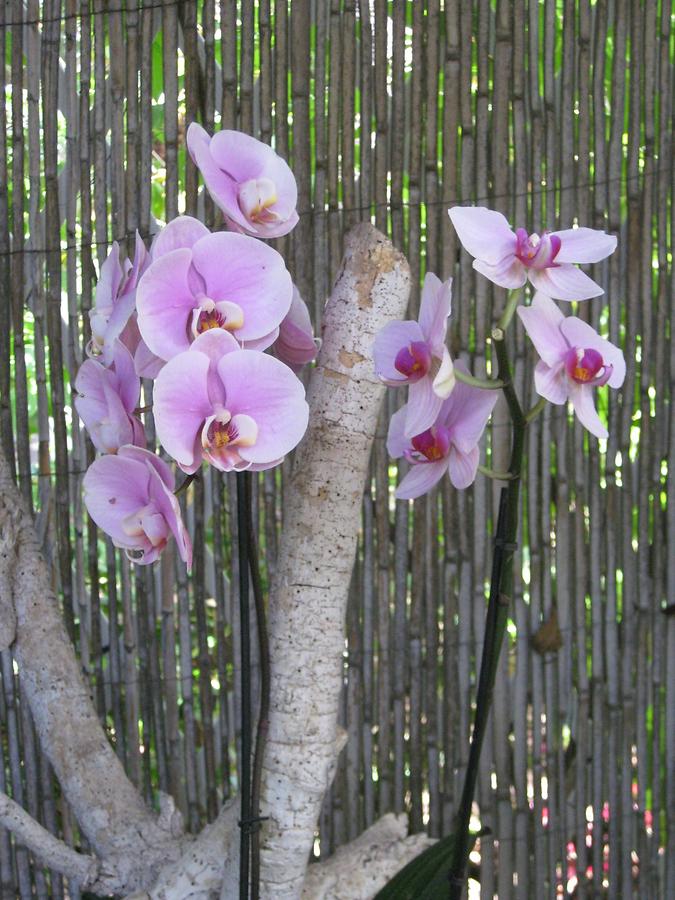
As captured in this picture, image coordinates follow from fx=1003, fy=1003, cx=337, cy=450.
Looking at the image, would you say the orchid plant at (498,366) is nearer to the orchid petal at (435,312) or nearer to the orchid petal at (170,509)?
the orchid petal at (435,312)

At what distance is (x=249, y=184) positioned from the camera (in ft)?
1.82

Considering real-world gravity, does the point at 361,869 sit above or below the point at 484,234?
below

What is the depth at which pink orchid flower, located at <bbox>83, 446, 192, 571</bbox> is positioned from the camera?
1.74 feet

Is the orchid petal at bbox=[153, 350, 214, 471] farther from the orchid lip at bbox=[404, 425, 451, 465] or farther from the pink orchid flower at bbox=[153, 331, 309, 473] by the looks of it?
the orchid lip at bbox=[404, 425, 451, 465]

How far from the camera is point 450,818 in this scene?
141 centimetres

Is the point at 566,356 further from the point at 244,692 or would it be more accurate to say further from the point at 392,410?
the point at 392,410

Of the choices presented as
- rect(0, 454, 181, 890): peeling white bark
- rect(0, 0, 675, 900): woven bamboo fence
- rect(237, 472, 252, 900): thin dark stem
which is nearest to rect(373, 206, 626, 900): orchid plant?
rect(237, 472, 252, 900): thin dark stem

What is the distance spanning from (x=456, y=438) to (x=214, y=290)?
0.16 metres

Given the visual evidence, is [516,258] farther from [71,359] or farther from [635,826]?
[635,826]

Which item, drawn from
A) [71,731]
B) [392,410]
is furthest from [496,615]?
[392,410]

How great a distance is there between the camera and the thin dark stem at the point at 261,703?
0.58m

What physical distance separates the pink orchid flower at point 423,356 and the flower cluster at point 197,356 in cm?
6

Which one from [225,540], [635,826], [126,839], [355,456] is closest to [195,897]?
[126,839]

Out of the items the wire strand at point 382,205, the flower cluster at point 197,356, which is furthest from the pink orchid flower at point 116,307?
the wire strand at point 382,205
